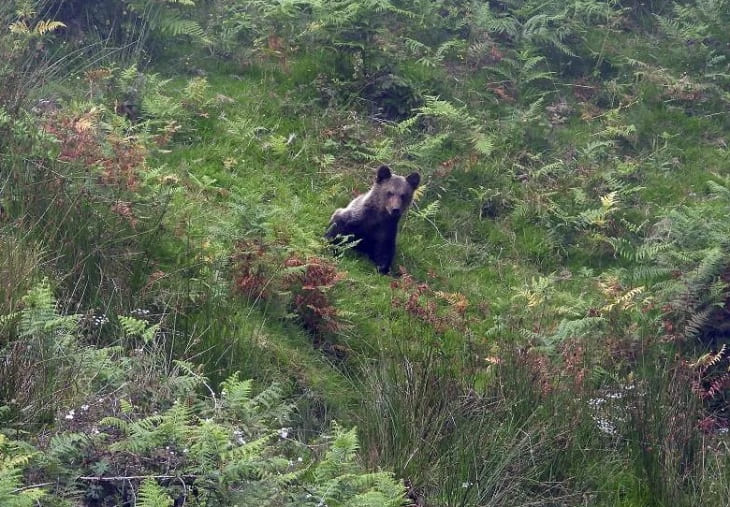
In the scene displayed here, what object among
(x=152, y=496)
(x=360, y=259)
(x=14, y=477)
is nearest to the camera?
(x=14, y=477)

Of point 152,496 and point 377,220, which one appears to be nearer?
point 152,496

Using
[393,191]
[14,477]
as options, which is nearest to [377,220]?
[393,191]

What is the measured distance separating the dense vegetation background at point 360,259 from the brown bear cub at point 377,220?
12.3 inches

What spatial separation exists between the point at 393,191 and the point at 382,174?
0.23 metres

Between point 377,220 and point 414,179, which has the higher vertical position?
point 414,179

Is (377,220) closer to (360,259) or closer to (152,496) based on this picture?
Result: (360,259)

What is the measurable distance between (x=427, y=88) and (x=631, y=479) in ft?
26.2

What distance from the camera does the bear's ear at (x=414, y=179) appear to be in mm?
11306

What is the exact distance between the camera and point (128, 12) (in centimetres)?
1342

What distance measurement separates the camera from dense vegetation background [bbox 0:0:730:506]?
5.62 metres

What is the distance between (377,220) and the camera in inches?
431

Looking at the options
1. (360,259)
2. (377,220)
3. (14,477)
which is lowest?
(360,259)

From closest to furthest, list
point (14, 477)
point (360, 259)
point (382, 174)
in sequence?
point (14, 477)
point (360, 259)
point (382, 174)

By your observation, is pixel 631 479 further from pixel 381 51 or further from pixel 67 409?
pixel 381 51
